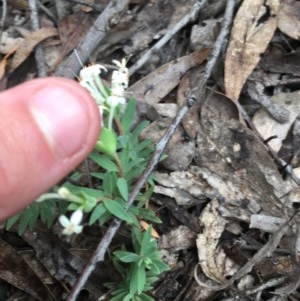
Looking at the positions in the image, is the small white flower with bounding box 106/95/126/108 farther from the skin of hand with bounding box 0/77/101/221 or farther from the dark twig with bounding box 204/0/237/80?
the dark twig with bounding box 204/0/237/80

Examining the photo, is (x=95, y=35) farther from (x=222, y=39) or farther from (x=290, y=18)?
(x=290, y=18)

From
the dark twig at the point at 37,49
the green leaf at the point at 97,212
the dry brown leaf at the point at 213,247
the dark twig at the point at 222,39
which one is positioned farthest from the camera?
the dark twig at the point at 37,49

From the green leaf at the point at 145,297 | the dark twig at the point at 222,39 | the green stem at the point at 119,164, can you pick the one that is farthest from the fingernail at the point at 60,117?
the dark twig at the point at 222,39

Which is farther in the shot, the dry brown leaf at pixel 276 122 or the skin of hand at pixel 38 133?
the dry brown leaf at pixel 276 122

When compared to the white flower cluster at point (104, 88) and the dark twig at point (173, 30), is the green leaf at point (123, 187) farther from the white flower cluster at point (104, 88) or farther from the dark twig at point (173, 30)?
the dark twig at point (173, 30)

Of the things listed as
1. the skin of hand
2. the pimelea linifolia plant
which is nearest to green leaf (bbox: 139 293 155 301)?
the pimelea linifolia plant

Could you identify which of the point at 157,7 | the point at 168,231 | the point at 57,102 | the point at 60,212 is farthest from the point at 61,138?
the point at 157,7
